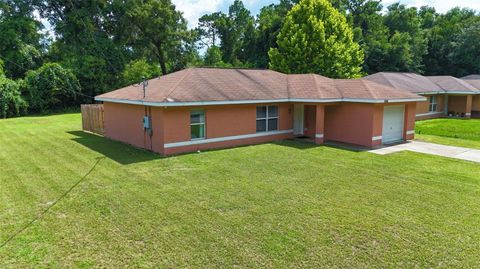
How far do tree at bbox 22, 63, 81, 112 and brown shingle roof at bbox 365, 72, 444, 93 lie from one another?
2756cm

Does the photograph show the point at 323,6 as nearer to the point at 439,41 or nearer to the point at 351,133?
the point at 351,133

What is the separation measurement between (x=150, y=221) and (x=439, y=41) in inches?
2173

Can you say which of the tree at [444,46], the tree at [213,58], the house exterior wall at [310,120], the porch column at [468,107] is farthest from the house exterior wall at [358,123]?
the tree at [444,46]

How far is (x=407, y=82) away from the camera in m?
28.4

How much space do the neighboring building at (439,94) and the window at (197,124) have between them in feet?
60.2

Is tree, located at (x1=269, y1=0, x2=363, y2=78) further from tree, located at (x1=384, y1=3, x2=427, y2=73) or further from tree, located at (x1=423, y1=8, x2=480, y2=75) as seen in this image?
tree, located at (x1=423, y1=8, x2=480, y2=75)

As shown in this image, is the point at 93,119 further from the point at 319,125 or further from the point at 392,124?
the point at 392,124

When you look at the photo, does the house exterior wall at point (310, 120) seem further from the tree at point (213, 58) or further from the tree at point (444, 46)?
the tree at point (444, 46)

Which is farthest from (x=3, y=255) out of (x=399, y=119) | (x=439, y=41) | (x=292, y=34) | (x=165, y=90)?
(x=439, y=41)

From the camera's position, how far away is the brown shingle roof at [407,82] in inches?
1051

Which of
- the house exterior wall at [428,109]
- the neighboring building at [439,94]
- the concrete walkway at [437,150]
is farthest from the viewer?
the neighboring building at [439,94]

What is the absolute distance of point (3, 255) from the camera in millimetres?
5738

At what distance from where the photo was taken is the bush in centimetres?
2645

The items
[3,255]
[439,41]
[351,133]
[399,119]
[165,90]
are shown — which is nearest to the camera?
[3,255]
